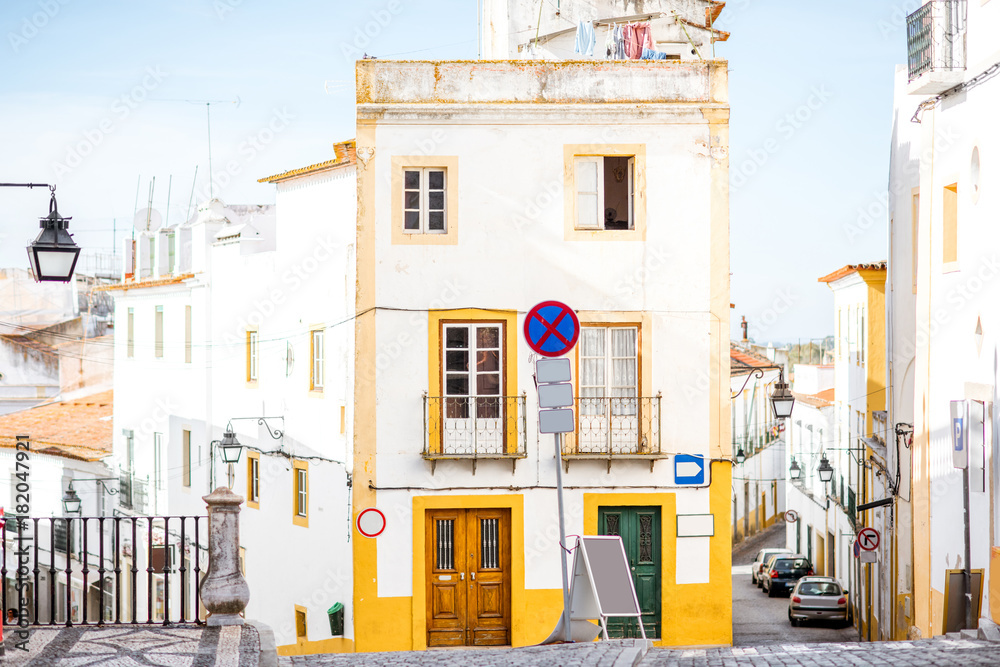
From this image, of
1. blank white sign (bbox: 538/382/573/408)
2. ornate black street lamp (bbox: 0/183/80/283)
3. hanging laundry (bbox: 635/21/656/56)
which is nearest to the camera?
ornate black street lamp (bbox: 0/183/80/283)

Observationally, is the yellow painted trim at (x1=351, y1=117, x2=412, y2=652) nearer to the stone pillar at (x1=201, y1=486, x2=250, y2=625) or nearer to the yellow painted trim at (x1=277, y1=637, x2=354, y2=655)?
the yellow painted trim at (x1=277, y1=637, x2=354, y2=655)

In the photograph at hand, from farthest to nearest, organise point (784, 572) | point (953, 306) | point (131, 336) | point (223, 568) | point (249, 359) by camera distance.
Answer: point (784, 572)
point (131, 336)
point (249, 359)
point (953, 306)
point (223, 568)

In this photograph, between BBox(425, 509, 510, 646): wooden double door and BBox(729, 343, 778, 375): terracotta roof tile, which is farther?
BBox(729, 343, 778, 375): terracotta roof tile

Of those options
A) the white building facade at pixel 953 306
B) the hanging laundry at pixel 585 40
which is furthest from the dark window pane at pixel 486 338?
the white building facade at pixel 953 306

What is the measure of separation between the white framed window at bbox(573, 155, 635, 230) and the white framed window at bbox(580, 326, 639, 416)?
1.53 m

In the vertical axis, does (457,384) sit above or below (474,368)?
below

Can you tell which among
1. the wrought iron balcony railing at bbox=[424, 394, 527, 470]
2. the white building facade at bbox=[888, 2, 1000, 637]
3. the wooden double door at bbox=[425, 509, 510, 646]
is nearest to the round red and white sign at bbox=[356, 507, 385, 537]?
the wooden double door at bbox=[425, 509, 510, 646]

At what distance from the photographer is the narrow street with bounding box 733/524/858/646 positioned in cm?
2762

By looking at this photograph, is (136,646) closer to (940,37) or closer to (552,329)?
(552,329)

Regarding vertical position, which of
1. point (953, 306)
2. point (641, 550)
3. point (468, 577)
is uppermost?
point (953, 306)

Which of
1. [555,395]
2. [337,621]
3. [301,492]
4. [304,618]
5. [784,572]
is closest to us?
[555,395]

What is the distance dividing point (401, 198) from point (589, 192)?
106 inches

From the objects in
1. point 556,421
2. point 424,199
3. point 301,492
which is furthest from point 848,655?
point 301,492

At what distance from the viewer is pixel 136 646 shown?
33.1 feet
